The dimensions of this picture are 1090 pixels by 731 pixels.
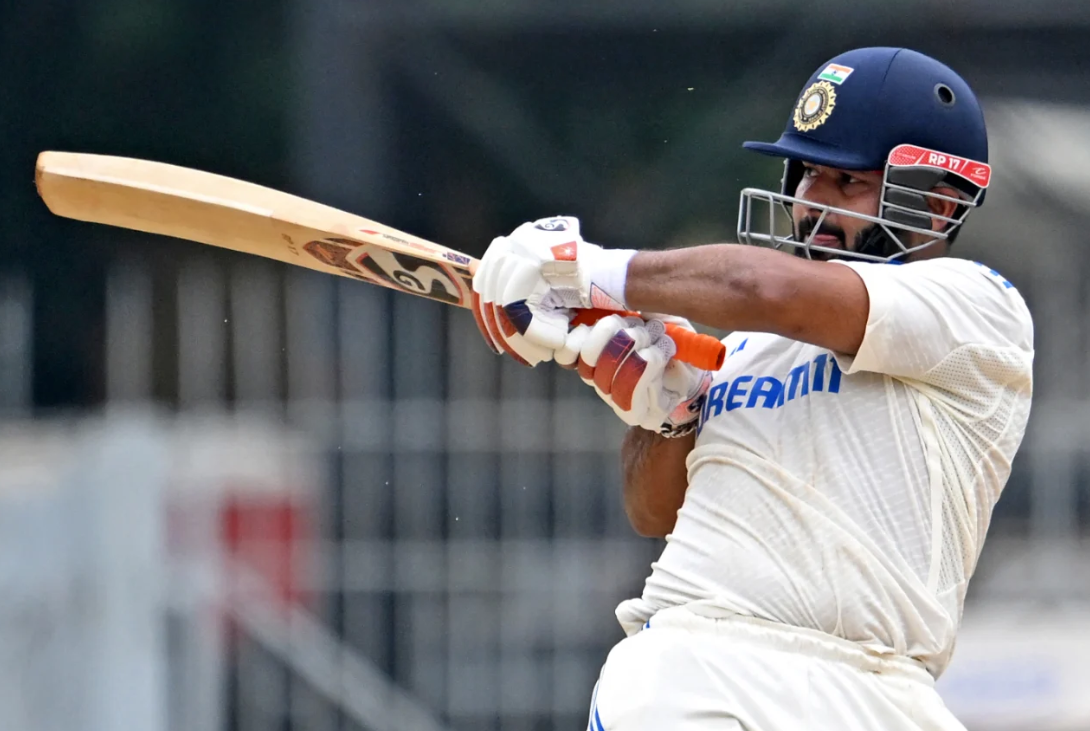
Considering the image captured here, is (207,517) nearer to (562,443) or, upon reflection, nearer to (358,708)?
(358,708)

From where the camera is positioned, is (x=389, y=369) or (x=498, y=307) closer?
(x=498, y=307)

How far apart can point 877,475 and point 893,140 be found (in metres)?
0.46

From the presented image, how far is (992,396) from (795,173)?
460 millimetres

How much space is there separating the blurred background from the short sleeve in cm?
265

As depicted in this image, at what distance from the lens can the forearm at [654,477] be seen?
86.5 inches

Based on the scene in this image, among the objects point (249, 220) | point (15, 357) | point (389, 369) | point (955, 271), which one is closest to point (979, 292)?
point (955, 271)

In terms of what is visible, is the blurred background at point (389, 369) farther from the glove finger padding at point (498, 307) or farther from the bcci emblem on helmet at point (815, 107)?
the bcci emblem on helmet at point (815, 107)

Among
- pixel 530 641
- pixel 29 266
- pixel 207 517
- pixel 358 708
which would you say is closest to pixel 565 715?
pixel 530 641

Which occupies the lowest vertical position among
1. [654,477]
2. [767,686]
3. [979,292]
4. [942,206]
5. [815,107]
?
[767,686]

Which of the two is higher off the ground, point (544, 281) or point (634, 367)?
point (544, 281)

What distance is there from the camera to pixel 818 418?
195 centimetres

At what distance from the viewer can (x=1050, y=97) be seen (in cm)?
612

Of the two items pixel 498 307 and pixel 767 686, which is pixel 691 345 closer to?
pixel 498 307

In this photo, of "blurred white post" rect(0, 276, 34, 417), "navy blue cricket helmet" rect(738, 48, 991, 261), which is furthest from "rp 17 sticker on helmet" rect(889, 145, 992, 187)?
"blurred white post" rect(0, 276, 34, 417)
